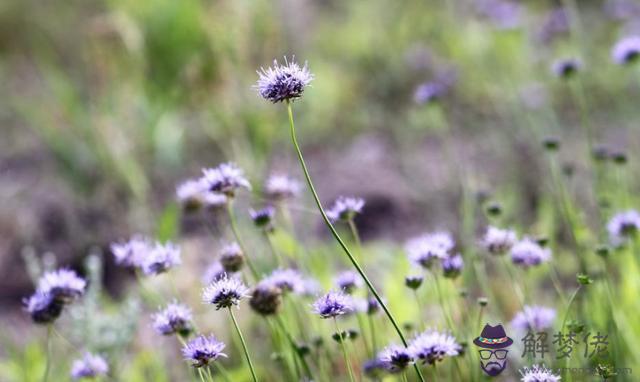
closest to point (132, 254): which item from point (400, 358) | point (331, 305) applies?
point (331, 305)

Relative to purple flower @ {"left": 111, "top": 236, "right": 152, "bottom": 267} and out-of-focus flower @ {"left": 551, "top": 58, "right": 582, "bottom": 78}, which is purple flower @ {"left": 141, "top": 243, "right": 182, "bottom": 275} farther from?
out-of-focus flower @ {"left": 551, "top": 58, "right": 582, "bottom": 78}

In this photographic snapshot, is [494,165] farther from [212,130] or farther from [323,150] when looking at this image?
[212,130]

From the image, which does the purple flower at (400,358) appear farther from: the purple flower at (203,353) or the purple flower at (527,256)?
the purple flower at (527,256)

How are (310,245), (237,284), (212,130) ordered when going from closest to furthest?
(237,284) < (310,245) < (212,130)

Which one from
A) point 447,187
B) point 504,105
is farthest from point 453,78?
point 447,187

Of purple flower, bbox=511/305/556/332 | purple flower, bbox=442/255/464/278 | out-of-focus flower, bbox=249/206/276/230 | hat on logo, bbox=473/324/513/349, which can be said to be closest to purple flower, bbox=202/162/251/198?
out-of-focus flower, bbox=249/206/276/230
